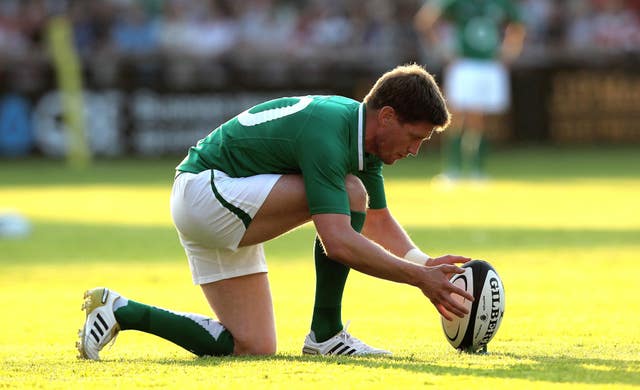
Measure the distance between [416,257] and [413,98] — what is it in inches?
45.4

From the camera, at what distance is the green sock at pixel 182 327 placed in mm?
6445

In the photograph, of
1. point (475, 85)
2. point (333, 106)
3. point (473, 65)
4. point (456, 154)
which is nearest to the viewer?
point (333, 106)

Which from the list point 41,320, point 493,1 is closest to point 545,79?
point 493,1

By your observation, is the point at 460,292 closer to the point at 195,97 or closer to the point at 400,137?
the point at 400,137

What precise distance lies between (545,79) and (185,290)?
54.7 ft

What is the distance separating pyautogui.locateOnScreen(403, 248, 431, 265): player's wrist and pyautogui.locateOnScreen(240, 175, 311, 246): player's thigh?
0.73 metres

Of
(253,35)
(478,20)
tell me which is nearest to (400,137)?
(478,20)

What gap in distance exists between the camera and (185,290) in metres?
9.65

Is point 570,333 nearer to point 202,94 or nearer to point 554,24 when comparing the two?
point 202,94

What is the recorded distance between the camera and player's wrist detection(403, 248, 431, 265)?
6719 mm

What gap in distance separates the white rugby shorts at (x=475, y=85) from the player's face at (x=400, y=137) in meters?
13.2

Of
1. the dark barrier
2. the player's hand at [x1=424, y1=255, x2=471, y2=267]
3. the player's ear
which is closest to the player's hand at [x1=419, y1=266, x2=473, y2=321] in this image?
the player's hand at [x1=424, y1=255, x2=471, y2=267]

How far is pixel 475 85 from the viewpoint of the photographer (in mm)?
19344

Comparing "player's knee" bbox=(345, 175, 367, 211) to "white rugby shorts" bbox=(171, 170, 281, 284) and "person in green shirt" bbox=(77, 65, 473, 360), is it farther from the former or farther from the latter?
"white rugby shorts" bbox=(171, 170, 281, 284)
